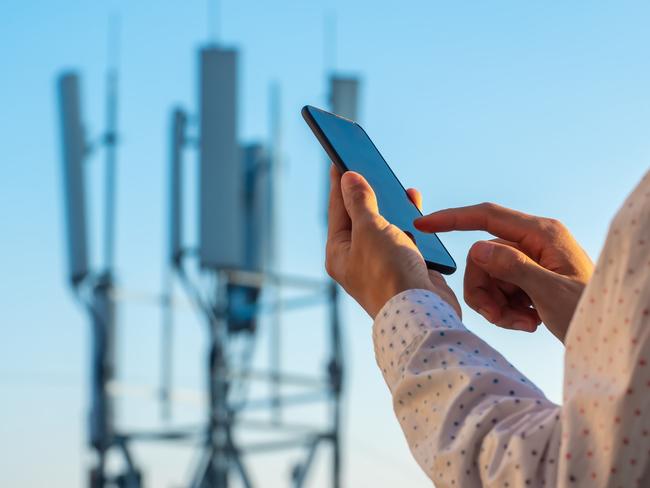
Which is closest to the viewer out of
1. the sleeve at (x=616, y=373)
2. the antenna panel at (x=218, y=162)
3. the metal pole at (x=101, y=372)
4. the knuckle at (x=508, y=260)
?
the sleeve at (x=616, y=373)

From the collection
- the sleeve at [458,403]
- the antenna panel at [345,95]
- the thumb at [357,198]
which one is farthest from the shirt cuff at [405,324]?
the antenna panel at [345,95]

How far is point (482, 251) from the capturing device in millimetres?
1795

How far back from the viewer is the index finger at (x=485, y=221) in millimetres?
1833

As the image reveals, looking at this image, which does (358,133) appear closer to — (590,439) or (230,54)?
(590,439)

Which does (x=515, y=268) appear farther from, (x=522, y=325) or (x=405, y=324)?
(x=405, y=324)

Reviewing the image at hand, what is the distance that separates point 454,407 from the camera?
4.04ft

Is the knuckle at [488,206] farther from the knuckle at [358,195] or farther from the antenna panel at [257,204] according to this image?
the antenna panel at [257,204]

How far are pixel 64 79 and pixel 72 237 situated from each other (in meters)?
1.57

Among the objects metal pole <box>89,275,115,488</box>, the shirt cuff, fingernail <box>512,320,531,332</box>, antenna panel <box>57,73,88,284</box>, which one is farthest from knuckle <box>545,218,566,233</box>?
antenna panel <box>57,73,88,284</box>

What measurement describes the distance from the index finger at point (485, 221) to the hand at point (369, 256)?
0.21 meters

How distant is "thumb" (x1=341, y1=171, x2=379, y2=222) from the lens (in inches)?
60.4

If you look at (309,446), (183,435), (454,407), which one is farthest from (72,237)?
(454,407)

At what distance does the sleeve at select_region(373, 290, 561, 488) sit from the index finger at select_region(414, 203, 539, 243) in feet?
1.47

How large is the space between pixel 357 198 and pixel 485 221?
38cm
